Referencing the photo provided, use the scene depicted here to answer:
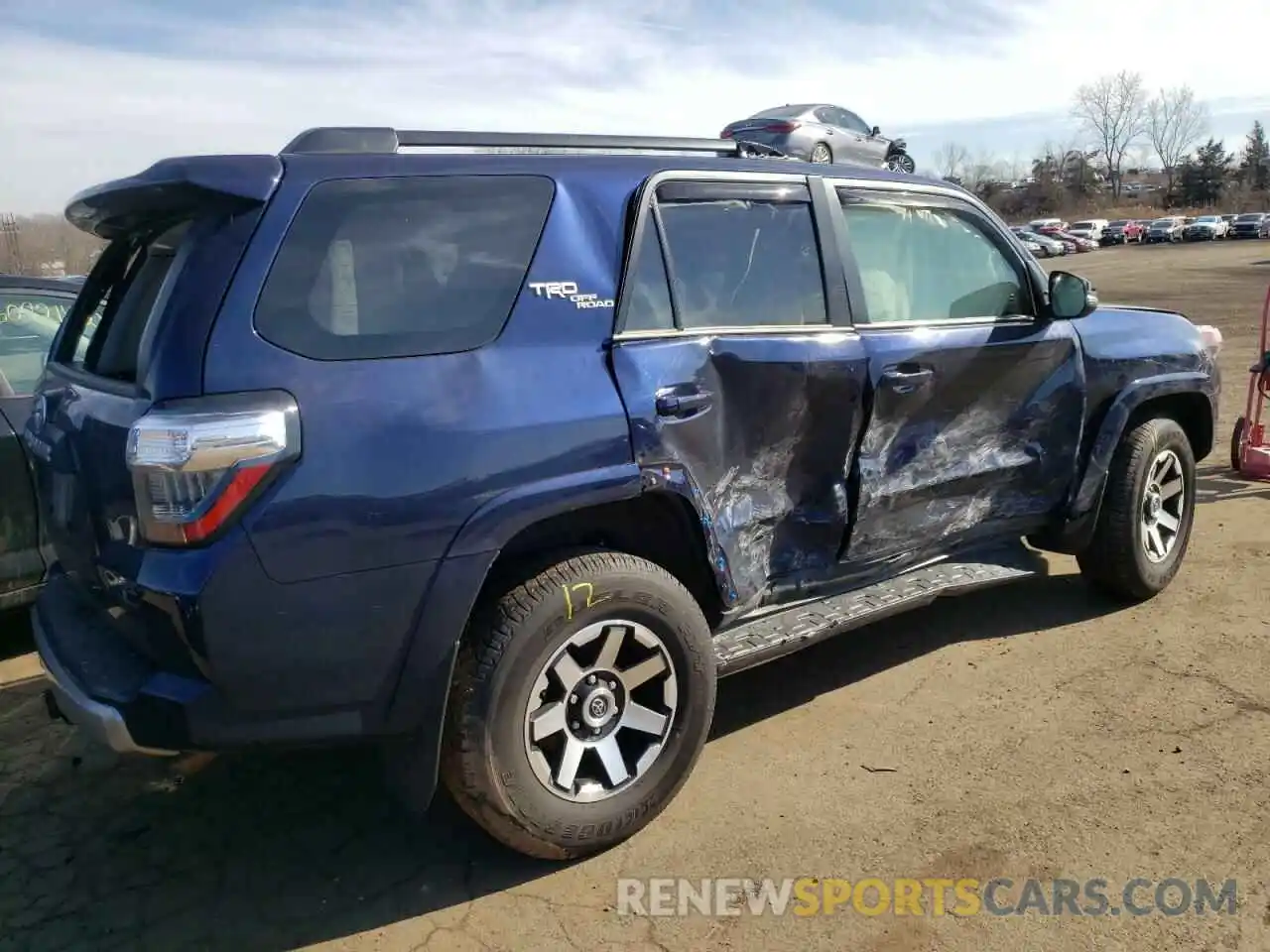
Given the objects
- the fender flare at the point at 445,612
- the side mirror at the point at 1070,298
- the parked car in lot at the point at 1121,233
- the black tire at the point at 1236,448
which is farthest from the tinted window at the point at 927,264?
the parked car in lot at the point at 1121,233

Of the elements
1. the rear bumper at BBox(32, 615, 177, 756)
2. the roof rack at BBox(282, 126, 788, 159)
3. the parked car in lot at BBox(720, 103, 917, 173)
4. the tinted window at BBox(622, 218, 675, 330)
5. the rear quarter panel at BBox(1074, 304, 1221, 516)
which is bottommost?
the rear bumper at BBox(32, 615, 177, 756)

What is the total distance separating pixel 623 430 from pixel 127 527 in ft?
4.27

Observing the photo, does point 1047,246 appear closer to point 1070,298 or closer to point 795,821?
point 1070,298

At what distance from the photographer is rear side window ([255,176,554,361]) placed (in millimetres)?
2547

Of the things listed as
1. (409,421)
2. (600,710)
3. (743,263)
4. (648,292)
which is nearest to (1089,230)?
(743,263)

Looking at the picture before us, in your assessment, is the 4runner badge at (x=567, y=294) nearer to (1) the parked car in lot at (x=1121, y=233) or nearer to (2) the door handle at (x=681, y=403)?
(2) the door handle at (x=681, y=403)

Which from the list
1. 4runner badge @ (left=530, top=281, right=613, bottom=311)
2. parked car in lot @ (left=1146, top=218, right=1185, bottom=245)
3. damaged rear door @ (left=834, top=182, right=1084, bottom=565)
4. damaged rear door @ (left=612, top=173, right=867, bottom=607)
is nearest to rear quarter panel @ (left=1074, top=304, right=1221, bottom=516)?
damaged rear door @ (left=834, top=182, right=1084, bottom=565)

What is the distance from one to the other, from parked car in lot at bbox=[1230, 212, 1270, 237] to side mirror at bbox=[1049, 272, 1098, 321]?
6689cm

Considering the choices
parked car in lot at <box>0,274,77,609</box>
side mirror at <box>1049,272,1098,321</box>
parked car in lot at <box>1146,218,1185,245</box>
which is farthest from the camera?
parked car in lot at <box>1146,218,1185,245</box>

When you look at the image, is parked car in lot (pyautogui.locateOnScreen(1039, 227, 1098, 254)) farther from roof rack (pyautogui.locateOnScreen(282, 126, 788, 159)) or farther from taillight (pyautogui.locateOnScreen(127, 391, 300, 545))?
taillight (pyautogui.locateOnScreen(127, 391, 300, 545))

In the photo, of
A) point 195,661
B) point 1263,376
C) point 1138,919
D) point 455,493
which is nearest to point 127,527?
point 195,661

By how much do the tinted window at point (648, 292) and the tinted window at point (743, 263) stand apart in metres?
0.05

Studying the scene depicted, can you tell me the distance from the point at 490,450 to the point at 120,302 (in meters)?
1.33

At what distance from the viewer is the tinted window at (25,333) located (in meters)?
4.67
